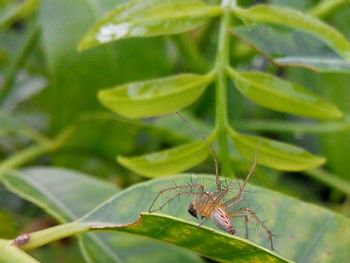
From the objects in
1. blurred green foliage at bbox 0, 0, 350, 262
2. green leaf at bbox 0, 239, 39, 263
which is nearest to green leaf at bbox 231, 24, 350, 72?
blurred green foliage at bbox 0, 0, 350, 262

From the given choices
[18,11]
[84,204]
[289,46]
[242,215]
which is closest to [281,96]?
[289,46]

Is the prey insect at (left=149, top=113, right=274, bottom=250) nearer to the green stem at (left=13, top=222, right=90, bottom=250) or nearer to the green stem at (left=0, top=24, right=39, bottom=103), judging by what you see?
the green stem at (left=13, top=222, right=90, bottom=250)

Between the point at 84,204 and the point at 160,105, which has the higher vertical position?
the point at 160,105

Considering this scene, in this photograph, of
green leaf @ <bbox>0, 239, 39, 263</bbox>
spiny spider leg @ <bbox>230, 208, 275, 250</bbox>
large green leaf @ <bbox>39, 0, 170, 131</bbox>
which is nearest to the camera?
green leaf @ <bbox>0, 239, 39, 263</bbox>

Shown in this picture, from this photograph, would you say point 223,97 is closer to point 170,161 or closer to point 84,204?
point 170,161

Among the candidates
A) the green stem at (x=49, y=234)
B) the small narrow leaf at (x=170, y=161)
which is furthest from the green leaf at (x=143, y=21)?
the green stem at (x=49, y=234)

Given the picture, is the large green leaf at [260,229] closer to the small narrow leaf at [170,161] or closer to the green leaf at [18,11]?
the small narrow leaf at [170,161]
